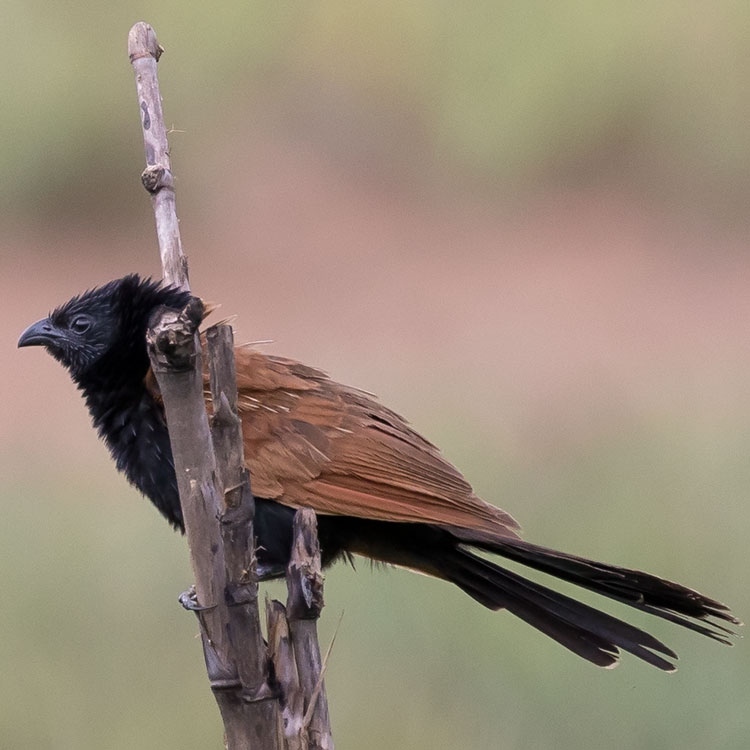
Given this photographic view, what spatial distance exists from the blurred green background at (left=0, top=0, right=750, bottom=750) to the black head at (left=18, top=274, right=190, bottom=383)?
1303 millimetres

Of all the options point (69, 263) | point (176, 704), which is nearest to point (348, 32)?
point (69, 263)

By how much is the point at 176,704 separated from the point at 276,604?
5.71 feet

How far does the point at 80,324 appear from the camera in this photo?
3205 millimetres

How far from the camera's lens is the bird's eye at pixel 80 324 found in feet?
10.5

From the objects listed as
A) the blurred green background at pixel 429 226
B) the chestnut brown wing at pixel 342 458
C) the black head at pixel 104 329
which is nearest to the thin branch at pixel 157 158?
the black head at pixel 104 329

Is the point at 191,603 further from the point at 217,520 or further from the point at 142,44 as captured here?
the point at 142,44

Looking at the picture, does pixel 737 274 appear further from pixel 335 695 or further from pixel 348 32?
pixel 335 695

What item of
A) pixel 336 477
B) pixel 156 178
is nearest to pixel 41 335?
pixel 156 178

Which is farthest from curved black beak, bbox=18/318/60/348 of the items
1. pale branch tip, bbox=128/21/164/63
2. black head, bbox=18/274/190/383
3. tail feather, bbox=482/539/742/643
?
tail feather, bbox=482/539/742/643

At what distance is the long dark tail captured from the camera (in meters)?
2.53

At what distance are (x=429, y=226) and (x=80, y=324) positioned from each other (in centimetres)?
583

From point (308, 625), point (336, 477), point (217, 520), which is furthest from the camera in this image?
point (336, 477)

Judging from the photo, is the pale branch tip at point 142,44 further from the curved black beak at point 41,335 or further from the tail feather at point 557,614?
the tail feather at point 557,614

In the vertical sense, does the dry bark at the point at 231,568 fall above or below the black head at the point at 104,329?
below
